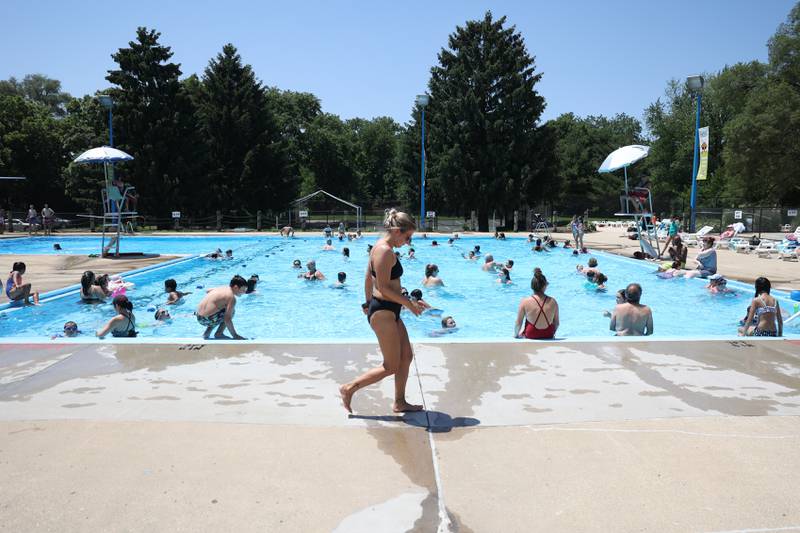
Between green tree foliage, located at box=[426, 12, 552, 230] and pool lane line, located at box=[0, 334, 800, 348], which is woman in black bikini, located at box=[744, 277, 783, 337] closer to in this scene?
pool lane line, located at box=[0, 334, 800, 348]

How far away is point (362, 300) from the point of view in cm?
1516

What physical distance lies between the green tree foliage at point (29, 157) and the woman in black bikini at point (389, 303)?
44.6 metres

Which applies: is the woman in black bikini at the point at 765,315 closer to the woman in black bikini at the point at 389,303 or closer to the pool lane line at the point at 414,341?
the pool lane line at the point at 414,341

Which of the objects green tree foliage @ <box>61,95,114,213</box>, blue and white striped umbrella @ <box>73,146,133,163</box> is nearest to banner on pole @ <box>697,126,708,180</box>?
blue and white striped umbrella @ <box>73,146,133,163</box>

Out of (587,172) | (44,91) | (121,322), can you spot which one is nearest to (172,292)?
(121,322)

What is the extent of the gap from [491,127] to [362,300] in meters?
24.6

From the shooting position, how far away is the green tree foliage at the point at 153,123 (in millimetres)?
35906

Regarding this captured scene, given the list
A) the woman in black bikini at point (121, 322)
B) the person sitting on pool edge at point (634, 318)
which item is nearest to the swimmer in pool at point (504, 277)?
the person sitting on pool edge at point (634, 318)

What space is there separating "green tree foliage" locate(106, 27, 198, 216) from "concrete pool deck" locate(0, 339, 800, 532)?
33.0 metres

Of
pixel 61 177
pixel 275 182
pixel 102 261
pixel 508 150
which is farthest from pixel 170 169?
pixel 508 150

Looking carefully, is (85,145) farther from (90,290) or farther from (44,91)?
(44,91)

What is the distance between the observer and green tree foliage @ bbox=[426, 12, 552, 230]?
120ft

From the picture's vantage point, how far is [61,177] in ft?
139

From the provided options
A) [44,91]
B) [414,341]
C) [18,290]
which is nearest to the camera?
[414,341]
